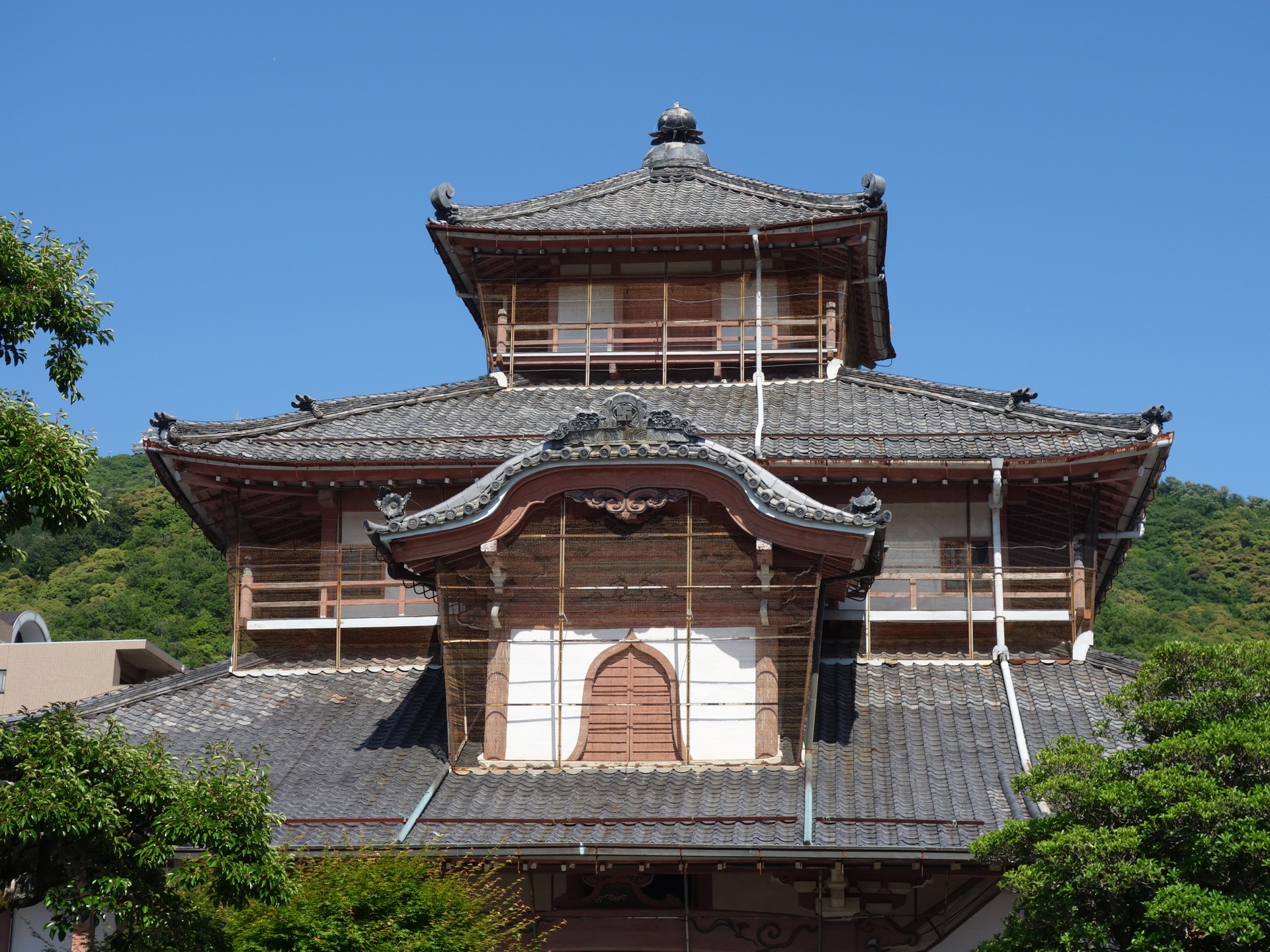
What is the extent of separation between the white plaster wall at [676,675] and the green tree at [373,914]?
3.79m

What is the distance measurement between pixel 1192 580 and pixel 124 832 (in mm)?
51321

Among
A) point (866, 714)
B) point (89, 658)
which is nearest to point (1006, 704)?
point (866, 714)

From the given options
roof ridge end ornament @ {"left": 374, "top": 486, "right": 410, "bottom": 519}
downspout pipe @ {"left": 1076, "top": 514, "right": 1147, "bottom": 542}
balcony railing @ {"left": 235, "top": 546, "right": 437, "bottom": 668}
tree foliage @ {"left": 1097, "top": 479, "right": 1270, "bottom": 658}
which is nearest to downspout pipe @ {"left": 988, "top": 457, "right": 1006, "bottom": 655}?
downspout pipe @ {"left": 1076, "top": 514, "right": 1147, "bottom": 542}

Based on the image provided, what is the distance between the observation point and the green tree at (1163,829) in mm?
12656

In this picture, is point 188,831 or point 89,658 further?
point 89,658

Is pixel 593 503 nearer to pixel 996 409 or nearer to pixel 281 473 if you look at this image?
pixel 281 473

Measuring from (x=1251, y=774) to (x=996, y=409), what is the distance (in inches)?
421

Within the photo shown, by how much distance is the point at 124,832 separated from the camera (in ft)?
41.2

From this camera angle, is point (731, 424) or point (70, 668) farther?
point (70, 668)

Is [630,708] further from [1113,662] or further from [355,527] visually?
[1113,662]

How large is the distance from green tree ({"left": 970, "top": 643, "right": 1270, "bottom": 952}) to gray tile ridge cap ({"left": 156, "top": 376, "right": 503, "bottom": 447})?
12987mm

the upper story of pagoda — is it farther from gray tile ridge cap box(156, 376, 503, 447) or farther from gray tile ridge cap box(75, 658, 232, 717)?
gray tile ridge cap box(75, 658, 232, 717)

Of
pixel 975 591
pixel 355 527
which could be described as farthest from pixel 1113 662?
pixel 355 527

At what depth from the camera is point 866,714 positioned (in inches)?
785
